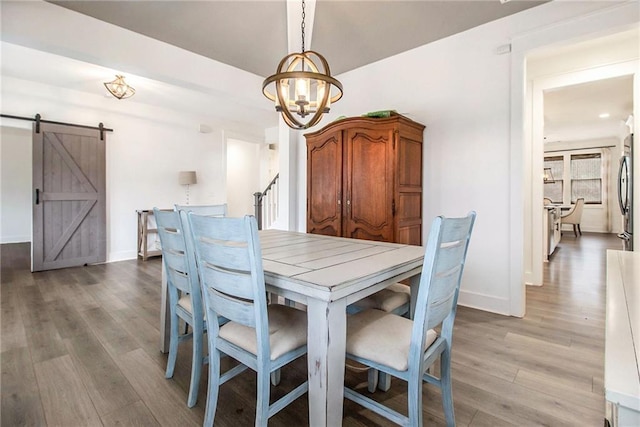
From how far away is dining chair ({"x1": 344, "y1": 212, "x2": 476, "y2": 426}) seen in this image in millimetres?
1141

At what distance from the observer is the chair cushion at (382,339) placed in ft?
3.96

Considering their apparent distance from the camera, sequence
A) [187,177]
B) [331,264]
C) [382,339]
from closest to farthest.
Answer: [382,339]
[331,264]
[187,177]

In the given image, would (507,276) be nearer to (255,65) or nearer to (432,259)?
(432,259)

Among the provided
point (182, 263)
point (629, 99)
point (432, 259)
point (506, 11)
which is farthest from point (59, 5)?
point (629, 99)

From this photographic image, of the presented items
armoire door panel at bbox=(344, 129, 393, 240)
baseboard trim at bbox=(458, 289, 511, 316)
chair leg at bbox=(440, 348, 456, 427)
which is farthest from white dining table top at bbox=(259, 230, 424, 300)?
baseboard trim at bbox=(458, 289, 511, 316)

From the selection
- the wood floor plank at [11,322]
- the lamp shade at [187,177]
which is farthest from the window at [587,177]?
the wood floor plank at [11,322]

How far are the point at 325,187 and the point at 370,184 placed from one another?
62 centimetres

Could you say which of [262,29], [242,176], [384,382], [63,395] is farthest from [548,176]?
[63,395]

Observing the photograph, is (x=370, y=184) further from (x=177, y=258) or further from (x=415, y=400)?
(x=415, y=400)

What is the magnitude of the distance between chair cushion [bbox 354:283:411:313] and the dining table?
0.22 m

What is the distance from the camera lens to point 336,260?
5.08ft

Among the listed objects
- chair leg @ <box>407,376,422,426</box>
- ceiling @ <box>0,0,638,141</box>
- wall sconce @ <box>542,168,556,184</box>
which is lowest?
chair leg @ <box>407,376,422,426</box>

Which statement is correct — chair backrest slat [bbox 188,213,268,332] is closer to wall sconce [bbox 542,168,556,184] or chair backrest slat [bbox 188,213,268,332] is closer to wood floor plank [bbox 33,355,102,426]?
wood floor plank [bbox 33,355,102,426]

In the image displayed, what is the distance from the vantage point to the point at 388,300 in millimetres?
1745
